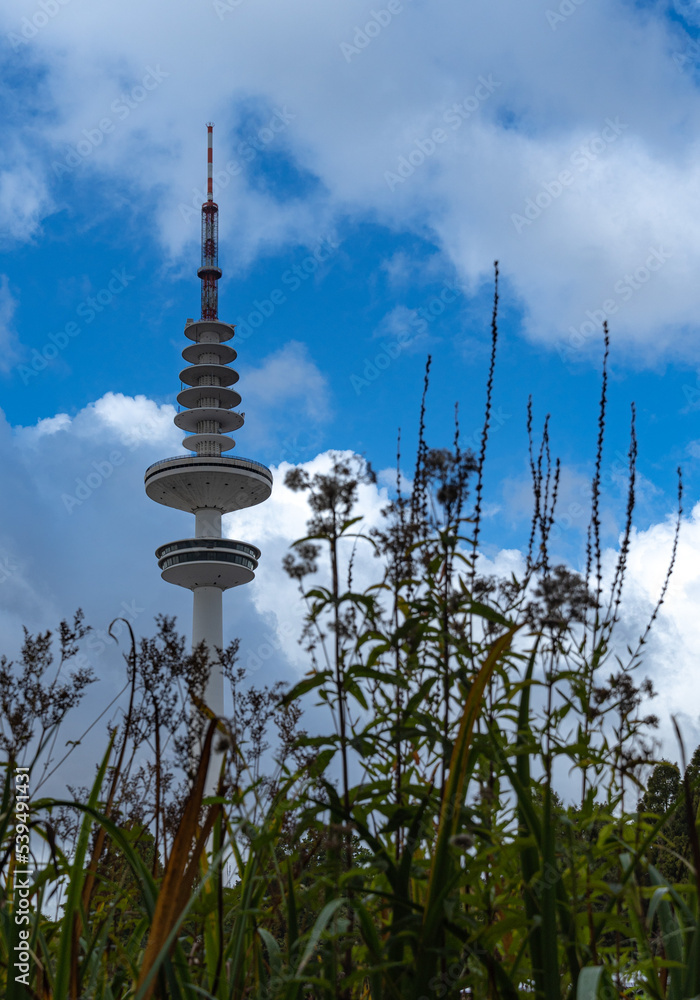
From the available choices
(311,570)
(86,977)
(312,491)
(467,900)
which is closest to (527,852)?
(467,900)

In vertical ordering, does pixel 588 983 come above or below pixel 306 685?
below

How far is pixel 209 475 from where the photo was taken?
7019cm

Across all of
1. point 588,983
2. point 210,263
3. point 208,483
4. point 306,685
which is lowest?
point 588,983

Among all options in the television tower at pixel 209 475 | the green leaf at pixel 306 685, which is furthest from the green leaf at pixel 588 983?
the television tower at pixel 209 475

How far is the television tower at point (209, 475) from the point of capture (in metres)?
69.6

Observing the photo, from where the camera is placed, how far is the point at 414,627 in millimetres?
2537

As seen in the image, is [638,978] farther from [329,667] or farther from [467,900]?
[329,667]

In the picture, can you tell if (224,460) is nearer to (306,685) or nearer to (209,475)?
(209,475)

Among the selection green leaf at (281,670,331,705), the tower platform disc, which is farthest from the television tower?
green leaf at (281,670,331,705)

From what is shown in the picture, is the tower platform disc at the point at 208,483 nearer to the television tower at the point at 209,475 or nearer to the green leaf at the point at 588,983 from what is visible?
the television tower at the point at 209,475

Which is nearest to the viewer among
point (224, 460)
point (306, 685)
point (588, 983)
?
point (588, 983)

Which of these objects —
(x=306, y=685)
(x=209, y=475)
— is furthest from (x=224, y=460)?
(x=306, y=685)

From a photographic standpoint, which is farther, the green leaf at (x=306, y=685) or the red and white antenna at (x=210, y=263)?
the red and white antenna at (x=210, y=263)

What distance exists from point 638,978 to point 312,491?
73.0 inches
